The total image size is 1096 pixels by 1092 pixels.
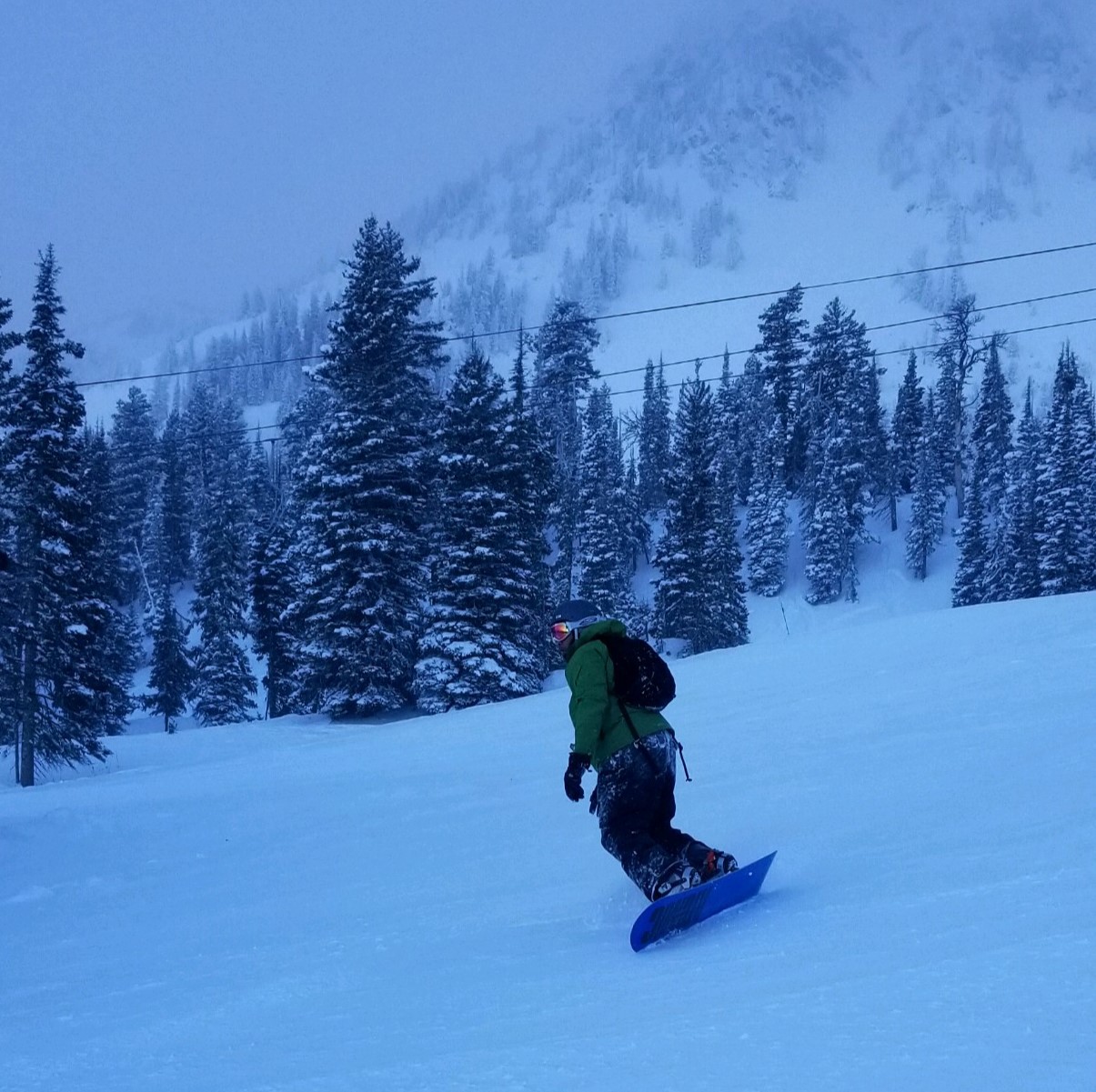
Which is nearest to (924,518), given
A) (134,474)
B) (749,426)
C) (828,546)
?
(828,546)

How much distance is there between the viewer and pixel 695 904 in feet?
14.4

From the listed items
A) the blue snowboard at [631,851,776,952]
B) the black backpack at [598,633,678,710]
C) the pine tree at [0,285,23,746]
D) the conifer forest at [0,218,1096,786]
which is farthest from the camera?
the conifer forest at [0,218,1096,786]

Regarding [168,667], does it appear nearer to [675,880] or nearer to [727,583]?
[727,583]

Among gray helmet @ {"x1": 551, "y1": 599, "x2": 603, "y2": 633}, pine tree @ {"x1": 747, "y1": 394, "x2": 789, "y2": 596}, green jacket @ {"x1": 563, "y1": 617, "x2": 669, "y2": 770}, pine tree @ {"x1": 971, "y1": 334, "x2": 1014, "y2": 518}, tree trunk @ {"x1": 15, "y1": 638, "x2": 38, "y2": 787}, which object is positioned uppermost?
pine tree @ {"x1": 971, "y1": 334, "x2": 1014, "y2": 518}

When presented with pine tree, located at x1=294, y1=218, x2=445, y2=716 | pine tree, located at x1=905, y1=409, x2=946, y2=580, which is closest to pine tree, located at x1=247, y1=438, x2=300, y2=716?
pine tree, located at x1=294, y1=218, x2=445, y2=716

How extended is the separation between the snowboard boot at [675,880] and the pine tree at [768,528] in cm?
5582

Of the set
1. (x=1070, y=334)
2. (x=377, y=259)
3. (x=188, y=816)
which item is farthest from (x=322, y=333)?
(x=188, y=816)

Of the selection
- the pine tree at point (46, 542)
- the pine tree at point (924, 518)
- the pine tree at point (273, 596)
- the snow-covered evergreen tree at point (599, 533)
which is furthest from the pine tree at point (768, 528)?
the pine tree at point (46, 542)

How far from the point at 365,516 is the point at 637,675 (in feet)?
69.0

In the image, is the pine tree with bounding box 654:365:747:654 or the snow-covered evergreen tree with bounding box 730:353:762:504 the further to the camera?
the snow-covered evergreen tree with bounding box 730:353:762:504

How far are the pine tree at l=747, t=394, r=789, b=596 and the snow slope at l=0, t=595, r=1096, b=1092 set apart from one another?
159ft

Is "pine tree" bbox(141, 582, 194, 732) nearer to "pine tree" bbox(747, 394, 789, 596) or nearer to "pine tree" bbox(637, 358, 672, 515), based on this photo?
"pine tree" bbox(747, 394, 789, 596)

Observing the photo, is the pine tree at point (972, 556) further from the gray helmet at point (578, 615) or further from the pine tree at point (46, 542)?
the gray helmet at point (578, 615)

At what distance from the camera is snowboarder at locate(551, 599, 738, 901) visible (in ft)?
15.8
